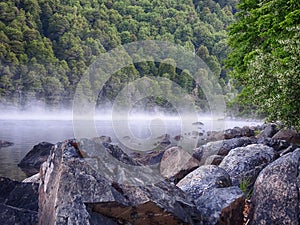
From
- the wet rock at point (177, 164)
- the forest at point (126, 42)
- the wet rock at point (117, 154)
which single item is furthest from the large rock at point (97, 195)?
the wet rock at point (177, 164)

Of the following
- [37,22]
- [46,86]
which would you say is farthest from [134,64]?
[37,22]

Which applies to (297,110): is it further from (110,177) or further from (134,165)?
(110,177)

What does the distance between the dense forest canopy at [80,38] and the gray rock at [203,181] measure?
2107 inches

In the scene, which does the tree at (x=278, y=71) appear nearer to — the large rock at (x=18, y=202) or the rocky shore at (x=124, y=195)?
the rocky shore at (x=124, y=195)

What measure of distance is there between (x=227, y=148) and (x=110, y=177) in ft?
39.2

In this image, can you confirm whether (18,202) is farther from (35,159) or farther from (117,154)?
(35,159)

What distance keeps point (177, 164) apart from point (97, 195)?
334 inches

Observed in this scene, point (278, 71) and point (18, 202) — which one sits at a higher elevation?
point (278, 71)

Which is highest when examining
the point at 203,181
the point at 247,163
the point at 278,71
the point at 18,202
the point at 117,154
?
the point at 278,71

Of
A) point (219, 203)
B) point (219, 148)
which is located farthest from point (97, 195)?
point (219, 148)

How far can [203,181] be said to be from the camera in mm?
8664

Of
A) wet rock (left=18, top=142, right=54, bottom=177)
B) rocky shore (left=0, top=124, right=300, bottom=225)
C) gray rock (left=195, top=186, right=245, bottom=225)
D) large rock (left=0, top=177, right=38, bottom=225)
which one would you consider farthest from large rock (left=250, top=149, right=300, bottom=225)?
wet rock (left=18, top=142, right=54, bottom=177)

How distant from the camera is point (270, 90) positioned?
11.8m

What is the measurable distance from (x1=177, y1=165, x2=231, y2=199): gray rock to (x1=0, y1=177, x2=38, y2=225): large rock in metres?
3.50
